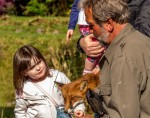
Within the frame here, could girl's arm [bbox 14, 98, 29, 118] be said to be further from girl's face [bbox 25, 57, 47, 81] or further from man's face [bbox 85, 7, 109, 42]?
man's face [bbox 85, 7, 109, 42]

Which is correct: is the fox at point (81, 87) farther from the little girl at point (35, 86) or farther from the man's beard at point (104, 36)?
the little girl at point (35, 86)

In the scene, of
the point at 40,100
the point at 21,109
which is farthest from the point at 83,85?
the point at 21,109

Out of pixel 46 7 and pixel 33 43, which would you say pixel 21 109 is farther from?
pixel 46 7

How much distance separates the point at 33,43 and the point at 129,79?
26.7 feet

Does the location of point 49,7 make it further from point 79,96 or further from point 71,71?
point 79,96

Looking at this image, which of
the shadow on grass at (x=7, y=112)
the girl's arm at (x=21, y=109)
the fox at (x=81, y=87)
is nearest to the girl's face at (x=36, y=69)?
the girl's arm at (x=21, y=109)

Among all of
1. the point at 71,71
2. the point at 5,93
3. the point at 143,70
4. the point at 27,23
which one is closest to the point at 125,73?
the point at 143,70

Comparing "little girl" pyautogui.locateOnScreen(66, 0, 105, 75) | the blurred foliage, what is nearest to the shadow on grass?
"little girl" pyautogui.locateOnScreen(66, 0, 105, 75)

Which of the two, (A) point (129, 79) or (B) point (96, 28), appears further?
(B) point (96, 28)

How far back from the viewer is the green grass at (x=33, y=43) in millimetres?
9969

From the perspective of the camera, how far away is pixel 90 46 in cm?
622

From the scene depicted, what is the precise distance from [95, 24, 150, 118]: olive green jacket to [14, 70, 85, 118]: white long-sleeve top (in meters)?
2.08

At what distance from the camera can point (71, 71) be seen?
32.0 feet

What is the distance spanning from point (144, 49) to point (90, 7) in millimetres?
534
